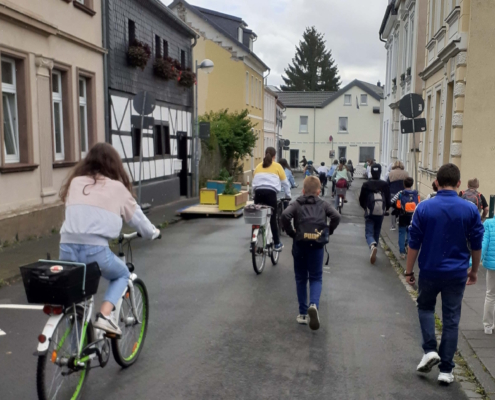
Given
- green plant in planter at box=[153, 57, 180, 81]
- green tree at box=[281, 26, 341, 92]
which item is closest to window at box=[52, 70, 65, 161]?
green plant in planter at box=[153, 57, 180, 81]

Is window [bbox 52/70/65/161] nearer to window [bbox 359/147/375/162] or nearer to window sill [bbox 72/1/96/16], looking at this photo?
window sill [bbox 72/1/96/16]

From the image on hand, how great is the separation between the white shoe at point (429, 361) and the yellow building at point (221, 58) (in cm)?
3374

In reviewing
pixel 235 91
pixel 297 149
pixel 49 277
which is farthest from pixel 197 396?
pixel 297 149

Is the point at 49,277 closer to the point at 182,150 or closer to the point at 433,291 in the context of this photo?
the point at 433,291

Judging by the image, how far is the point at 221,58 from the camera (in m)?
37.5

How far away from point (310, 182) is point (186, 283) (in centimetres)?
276

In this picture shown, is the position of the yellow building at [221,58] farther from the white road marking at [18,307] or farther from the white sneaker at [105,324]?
the white sneaker at [105,324]

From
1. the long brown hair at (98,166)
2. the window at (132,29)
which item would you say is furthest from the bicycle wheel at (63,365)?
the window at (132,29)

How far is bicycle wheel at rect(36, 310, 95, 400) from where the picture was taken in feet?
12.5

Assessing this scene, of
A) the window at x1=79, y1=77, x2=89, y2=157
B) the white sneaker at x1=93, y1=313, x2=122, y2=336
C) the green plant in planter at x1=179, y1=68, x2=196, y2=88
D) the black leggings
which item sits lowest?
the white sneaker at x1=93, y1=313, x2=122, y2=336

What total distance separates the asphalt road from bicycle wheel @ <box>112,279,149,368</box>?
119 millimetres

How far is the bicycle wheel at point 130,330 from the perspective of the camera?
15.9ft

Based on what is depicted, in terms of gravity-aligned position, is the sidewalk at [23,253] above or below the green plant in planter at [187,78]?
below

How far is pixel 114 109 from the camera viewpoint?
16.9 metres
